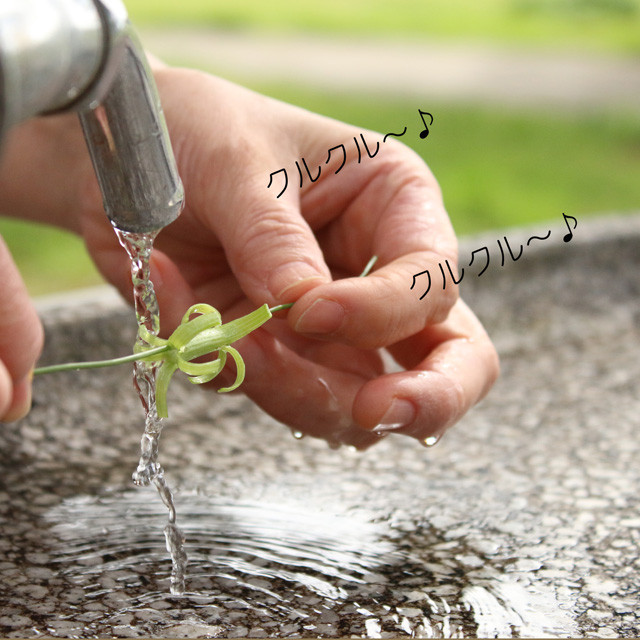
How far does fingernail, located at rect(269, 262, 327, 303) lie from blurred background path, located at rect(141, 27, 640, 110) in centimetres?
232

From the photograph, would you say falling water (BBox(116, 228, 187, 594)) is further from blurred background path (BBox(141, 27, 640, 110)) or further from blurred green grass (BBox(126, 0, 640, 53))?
blurred green grass (BBox(126, 0, 640, 53))

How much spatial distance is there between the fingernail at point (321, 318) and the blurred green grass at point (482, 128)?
1.14m

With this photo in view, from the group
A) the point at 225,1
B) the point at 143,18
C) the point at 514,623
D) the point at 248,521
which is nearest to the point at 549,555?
the point at 514,623

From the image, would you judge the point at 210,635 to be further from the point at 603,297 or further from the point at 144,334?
the point at 603,297

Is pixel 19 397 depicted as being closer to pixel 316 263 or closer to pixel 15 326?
pixel 15 326

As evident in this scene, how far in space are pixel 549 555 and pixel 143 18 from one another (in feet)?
10.2

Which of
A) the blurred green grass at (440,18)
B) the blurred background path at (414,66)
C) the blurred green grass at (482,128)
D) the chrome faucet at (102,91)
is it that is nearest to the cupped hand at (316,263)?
the chrome faucet at (102,91)

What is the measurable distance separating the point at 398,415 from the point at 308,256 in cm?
11

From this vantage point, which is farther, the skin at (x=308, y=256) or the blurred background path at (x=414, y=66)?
the blurred background path at (x=414, y=66)

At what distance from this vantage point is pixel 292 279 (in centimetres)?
57

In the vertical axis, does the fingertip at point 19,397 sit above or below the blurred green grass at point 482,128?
below

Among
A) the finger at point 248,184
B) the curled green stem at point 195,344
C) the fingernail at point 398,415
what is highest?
the finger at point 248,184

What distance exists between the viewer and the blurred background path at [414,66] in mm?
2920

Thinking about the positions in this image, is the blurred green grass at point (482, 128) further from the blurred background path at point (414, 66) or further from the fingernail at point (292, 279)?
the fingernail at point (292, 279)
